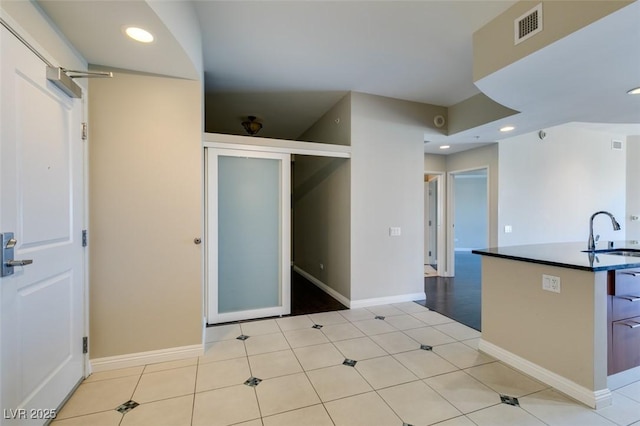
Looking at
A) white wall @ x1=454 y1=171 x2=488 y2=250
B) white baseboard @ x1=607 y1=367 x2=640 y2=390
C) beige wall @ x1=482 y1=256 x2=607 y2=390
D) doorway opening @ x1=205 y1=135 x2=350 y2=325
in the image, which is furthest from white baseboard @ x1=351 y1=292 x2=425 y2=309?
white wall @ x1=454 y1=171 x2=488 y2=250

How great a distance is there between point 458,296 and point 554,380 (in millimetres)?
2379

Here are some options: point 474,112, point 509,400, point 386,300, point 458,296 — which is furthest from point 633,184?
point 509,400

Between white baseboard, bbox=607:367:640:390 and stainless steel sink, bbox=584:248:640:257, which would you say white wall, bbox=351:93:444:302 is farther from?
white baseboard, bbox=607:367:640:390

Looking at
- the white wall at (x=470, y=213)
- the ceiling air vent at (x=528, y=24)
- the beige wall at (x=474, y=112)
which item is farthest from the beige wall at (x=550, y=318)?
the white wall at (x=470, y=213)

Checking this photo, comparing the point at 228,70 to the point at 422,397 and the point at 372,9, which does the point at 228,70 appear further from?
the point at 422,397

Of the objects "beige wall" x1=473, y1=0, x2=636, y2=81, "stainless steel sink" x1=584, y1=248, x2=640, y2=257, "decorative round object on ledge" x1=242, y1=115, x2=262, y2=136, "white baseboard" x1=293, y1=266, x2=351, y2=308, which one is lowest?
"white baseboard" x1=293, y1=266, x2=351, y2=308

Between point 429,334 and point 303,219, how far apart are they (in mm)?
3415

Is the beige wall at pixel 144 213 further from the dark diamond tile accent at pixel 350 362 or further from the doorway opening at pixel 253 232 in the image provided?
the dark diamond tile accent at pixel 350 362

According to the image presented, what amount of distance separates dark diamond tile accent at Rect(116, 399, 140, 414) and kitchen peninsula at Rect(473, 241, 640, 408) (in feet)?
9.50

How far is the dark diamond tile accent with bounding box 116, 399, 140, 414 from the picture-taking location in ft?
6.07

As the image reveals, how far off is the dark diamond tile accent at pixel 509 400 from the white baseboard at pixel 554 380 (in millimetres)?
378

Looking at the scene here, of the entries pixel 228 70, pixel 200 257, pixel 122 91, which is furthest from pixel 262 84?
pixel 200 257

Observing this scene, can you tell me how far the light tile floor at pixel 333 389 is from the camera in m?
1.77

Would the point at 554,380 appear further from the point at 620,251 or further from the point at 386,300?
the point at 386,300
